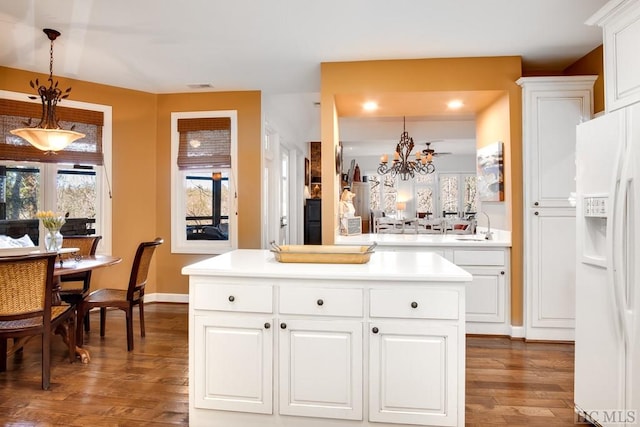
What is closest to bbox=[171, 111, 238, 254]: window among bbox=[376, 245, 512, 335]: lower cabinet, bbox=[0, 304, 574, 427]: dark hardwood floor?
bbox=[0, 304, 574, 427]: dark hardwood floor

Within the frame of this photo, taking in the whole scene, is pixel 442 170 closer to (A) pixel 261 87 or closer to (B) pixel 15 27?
(A) pixel 261 87

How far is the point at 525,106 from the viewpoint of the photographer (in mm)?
3531

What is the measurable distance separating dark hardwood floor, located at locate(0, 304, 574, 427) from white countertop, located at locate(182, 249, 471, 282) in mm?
932

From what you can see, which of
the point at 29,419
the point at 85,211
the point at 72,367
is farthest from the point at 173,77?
the point at 29,419

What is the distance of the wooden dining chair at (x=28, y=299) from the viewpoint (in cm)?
241

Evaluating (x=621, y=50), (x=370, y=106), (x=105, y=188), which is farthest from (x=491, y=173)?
(x=105, y=188)

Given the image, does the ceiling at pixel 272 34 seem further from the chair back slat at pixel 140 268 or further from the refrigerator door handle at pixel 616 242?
the chair back slat at pixel 140 268

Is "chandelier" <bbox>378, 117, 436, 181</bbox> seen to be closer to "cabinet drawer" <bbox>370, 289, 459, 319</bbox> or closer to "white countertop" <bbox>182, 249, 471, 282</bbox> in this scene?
"white countertop" <bbox>182, 249, 471, 282</bbox>

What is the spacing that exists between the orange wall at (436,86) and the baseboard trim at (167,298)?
2.28m

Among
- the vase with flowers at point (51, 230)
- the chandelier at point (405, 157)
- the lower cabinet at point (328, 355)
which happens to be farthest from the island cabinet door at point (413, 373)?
the chandelier at point (405, 157)

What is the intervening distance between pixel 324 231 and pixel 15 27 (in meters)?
3.12

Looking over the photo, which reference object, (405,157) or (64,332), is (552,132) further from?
(64,332)

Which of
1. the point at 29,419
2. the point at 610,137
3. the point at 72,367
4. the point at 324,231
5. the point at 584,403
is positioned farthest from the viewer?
the point at 324,231

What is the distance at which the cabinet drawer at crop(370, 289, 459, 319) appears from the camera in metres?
1.81
